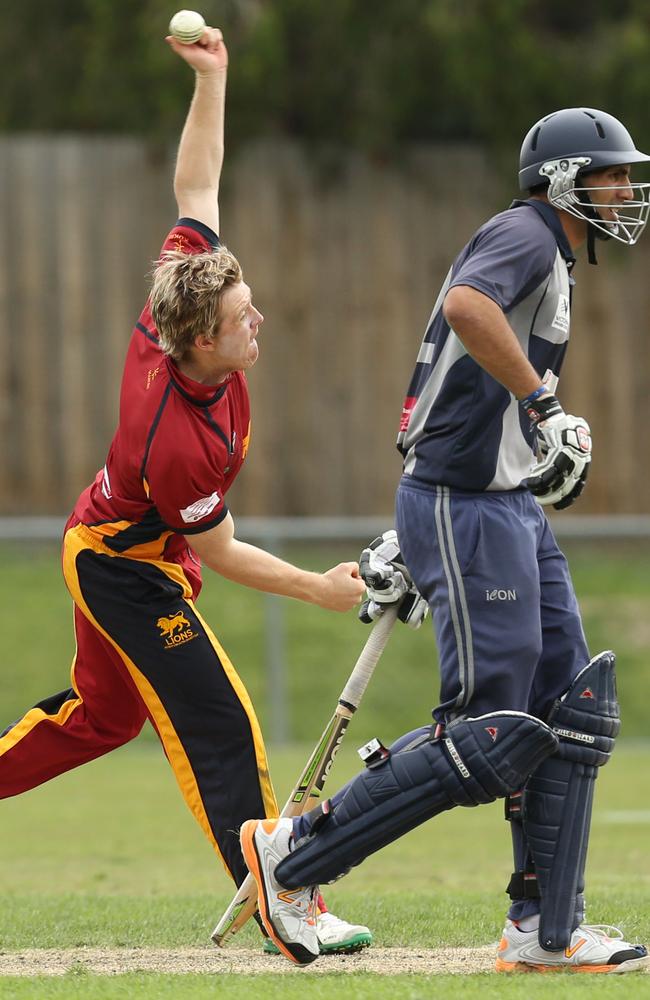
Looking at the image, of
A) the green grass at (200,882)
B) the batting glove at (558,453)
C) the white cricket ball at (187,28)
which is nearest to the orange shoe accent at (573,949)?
the green grass at (200,882)

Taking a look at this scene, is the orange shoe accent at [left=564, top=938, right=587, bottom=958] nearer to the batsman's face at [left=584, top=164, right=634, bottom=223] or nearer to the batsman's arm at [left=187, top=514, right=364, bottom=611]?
the batsman's arm at [left=187, top=514, right=364, bottom=611]

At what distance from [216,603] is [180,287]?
8.36 meters

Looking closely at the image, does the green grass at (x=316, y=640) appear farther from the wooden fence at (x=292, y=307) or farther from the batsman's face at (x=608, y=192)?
the batsman's face at (x=608, y=192)

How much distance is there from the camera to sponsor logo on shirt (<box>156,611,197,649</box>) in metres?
5.11

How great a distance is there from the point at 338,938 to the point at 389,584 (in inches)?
42.2

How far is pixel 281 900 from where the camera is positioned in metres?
4.78

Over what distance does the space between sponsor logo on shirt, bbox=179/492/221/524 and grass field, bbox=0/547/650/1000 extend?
1.26 meters

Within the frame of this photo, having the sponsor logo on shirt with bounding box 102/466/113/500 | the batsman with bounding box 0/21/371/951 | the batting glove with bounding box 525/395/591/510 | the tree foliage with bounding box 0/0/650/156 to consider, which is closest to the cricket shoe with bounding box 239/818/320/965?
the batsman with bounding box 0/21/371/951

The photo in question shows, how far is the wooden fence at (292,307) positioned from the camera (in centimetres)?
1306

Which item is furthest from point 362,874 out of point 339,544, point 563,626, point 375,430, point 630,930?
point 375,430

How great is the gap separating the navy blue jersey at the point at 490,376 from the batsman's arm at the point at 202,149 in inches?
39.5

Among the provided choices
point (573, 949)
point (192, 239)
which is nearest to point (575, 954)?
point (573, 949)

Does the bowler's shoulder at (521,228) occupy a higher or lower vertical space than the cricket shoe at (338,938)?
higher

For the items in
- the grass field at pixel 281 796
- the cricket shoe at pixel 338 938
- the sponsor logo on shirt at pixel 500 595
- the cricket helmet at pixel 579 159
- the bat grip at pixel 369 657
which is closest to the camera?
the grass field at pixel 281 796
